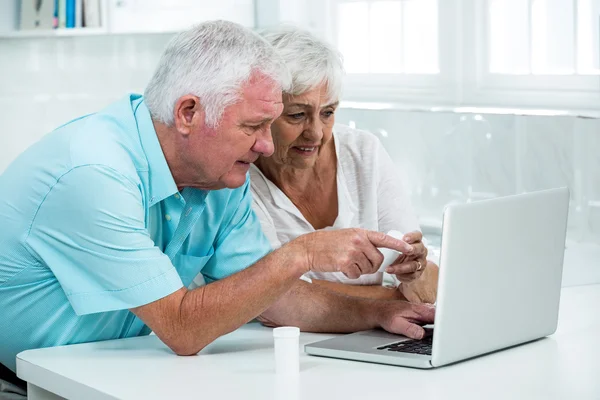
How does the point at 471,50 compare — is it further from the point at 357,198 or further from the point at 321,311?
the point at 321,311

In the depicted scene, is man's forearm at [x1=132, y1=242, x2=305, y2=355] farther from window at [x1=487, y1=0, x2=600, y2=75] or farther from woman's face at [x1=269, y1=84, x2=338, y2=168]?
window at [x1=487, y1=0, x2=600, y2=75]

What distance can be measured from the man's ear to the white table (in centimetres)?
43

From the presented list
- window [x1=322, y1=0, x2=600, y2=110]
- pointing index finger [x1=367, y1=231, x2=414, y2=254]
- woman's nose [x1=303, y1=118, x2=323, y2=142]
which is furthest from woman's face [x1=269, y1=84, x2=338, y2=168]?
window [x1=322, y1=0, x2=600, y2=110]

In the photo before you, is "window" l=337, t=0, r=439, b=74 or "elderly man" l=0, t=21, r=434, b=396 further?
"window" l=337, t=0, r=439, b=74

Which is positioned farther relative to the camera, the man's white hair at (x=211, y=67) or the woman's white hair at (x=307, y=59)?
the woman's white hair at (x=307, y=59)

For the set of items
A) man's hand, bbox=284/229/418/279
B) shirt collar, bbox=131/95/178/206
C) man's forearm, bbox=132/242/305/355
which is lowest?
man's forearm, bbox=132/242/305/355

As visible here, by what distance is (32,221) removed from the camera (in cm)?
182

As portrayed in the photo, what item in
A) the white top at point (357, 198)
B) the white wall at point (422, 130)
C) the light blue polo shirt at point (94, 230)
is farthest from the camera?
the white wall at point (422, 130)

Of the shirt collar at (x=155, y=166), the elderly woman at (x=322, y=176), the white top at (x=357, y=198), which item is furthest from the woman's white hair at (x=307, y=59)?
the shirt collar at (x=155, y=166)

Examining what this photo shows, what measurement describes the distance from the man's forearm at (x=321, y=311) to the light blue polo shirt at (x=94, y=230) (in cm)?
21

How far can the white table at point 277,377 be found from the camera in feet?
5.11

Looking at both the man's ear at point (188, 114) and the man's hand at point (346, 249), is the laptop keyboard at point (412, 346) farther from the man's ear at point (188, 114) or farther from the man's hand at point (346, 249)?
the man's ear at point (188, 114)

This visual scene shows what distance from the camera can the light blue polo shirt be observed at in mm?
1758

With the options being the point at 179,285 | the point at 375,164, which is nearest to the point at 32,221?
the point at 179,285
